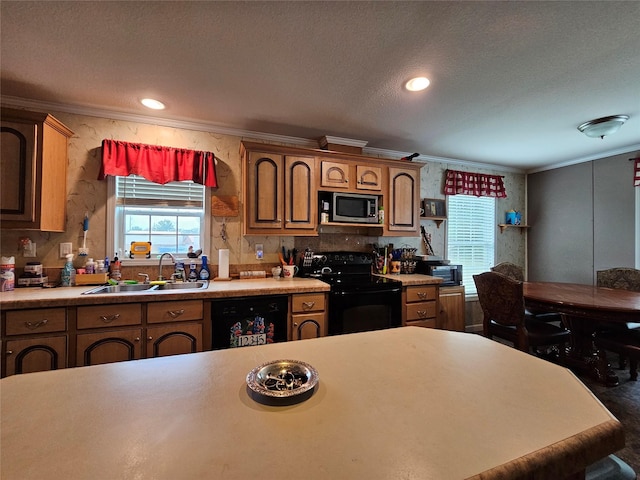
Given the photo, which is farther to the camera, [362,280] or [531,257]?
[531,257]

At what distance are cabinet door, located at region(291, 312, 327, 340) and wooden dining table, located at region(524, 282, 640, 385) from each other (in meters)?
1.89

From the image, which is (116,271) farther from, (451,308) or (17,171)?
(451,308)

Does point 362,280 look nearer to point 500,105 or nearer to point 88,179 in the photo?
point 500,105

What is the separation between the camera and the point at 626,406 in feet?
7.12

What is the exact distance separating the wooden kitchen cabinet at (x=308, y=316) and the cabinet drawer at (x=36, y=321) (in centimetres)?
157

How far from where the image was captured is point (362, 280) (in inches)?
115

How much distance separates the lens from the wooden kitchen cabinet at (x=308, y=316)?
2.40 meters

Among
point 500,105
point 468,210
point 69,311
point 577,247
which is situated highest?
point 500,105

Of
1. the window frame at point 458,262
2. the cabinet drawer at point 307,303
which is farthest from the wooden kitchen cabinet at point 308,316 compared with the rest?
the window frame at point 458,262

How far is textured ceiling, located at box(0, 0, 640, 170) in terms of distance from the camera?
1398mm

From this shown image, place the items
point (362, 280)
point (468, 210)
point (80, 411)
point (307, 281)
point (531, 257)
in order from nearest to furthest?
point (80, 411), point (307, 281), point (362, 280), point (468, 210), point (531, 257)

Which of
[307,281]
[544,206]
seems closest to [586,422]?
[307,281]

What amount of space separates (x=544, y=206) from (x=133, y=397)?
5244mm

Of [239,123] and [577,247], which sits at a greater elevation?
[239,123]
